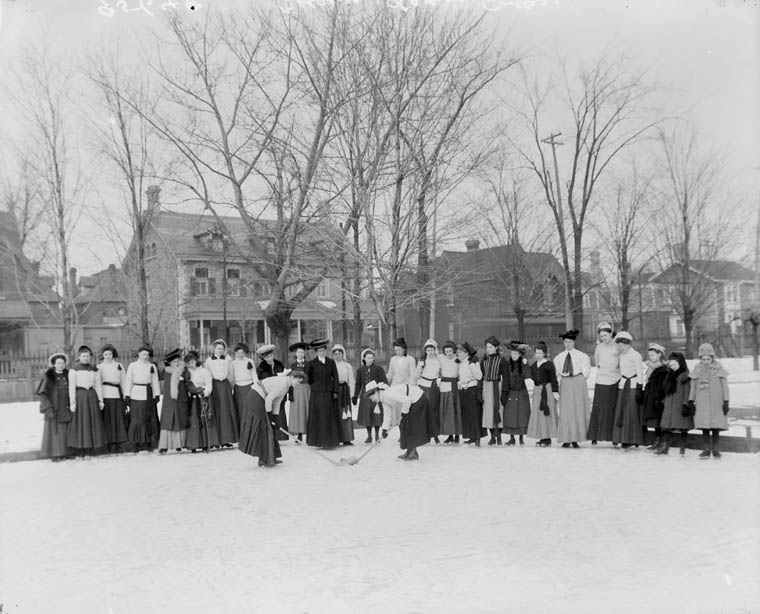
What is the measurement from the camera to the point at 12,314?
27781 millimetres

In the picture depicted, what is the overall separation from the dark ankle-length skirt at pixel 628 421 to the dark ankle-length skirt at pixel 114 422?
24.3 ft

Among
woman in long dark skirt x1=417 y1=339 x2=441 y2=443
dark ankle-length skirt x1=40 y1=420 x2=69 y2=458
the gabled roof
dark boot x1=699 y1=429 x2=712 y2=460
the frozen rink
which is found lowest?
the frozen rink

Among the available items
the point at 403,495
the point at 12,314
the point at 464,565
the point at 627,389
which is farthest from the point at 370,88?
the point at 12,314

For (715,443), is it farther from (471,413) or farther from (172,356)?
(172,356)

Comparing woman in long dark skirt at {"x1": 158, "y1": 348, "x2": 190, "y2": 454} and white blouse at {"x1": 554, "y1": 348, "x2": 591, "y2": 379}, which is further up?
white blouse at {"x1": 554, "y1": 348, "x2": 591, "y2": 379}

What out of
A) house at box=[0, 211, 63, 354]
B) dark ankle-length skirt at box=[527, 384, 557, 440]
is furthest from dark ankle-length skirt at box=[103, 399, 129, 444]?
house at box=[0, 211, 63, 354]

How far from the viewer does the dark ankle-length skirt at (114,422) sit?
1077 cm

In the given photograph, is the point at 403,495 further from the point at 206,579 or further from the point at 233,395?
the point at 233,395

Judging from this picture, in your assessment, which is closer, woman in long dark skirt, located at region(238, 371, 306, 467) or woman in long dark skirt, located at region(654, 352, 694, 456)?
woman in long dark skirt, located at region(238, 371, 306, 467)

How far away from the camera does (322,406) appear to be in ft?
36.0

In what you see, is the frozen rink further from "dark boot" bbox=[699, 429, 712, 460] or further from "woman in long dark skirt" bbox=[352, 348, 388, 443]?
"woman in long dark skirt" bbox=[352, 348, 388, 443]

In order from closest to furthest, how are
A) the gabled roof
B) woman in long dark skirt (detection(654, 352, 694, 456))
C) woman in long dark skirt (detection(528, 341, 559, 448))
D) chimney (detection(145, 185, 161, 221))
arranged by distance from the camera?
woman in long dark skirt (detection(654, 352, 694, 456)), woman in long dark skirt (detection(528, 341, 559, 448)), chimney (detection(145, 185, 161, 221)), the gabled roof

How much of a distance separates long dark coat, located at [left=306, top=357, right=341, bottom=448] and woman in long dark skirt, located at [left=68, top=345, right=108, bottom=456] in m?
3.16

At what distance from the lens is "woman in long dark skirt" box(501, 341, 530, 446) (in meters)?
10.8
